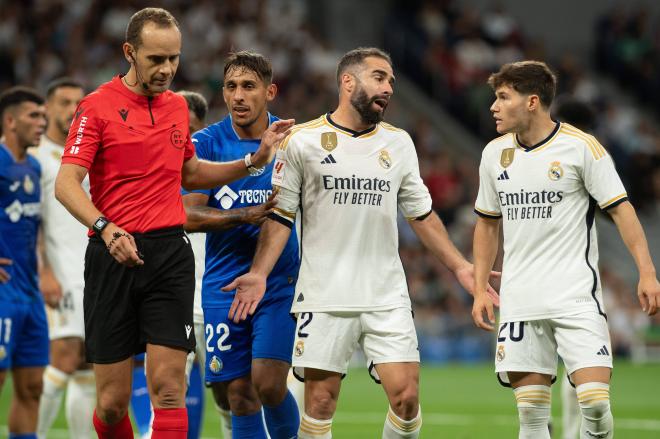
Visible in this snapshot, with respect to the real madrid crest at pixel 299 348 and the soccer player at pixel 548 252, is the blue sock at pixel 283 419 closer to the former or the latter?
the real madrid crest at pixel 299 348

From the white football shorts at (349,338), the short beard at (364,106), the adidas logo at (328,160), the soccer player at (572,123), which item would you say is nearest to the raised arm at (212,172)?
the adidas logo at (328,160)

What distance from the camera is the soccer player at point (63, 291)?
9305mm

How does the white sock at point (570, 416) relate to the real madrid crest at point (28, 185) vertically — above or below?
below

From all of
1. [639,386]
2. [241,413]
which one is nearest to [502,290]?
[241,413]

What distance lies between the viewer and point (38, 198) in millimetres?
8914

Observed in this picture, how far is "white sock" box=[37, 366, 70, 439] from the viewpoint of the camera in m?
9.45

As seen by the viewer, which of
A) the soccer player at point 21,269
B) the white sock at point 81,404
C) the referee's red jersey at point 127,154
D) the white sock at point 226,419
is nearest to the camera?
the referee's red jersey at point 127,154

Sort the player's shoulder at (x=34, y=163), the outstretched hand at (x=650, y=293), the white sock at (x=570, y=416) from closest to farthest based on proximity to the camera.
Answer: the outstretched hand at (x=650, y=293) → the player's shoulder at (x=34, y=163) → the white sock at (x=570, y=416)

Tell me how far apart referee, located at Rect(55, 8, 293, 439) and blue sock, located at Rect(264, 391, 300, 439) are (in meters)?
0.91

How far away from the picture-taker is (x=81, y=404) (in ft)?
30.5

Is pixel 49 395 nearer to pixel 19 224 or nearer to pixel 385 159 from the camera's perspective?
pixel 19 224

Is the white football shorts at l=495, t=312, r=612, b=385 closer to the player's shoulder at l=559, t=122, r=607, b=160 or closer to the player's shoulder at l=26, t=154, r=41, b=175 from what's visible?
the player's shoulder at l=559, t=122, r=607, b=160

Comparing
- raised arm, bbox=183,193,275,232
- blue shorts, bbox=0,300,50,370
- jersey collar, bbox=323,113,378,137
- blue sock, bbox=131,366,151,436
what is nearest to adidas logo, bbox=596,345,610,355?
jersey collar, bbox=323,113,378,137

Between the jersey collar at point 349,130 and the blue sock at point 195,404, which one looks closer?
the jersey collar at point 349,130
